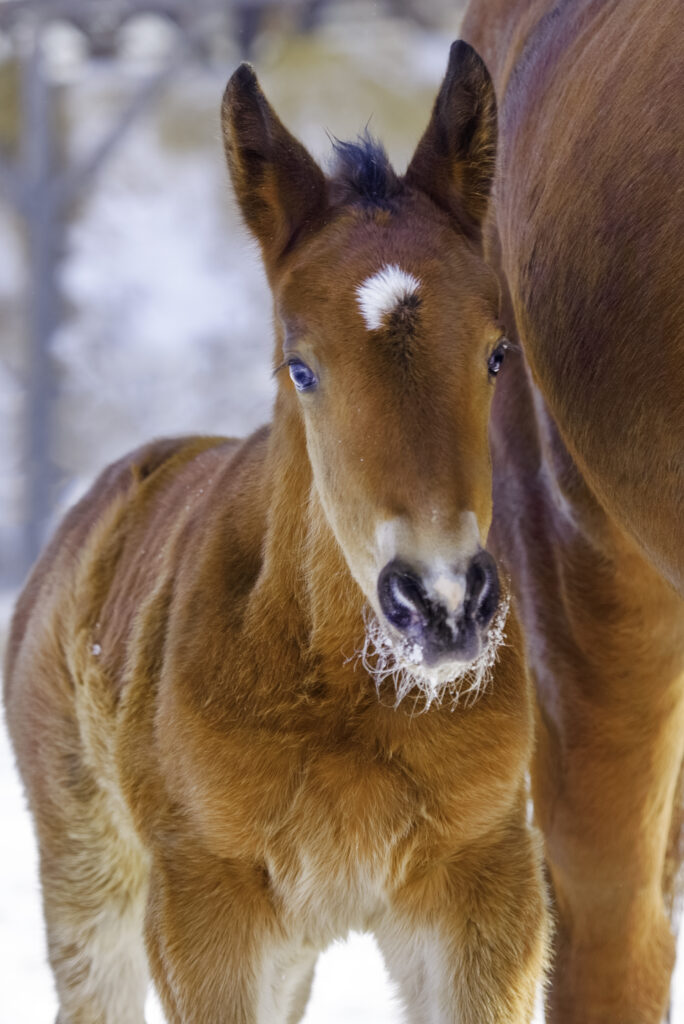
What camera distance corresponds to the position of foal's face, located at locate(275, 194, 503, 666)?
201cm

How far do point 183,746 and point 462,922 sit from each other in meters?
0.61

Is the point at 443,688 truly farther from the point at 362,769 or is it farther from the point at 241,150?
the point at 241,150

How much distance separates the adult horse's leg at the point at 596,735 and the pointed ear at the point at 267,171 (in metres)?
0.85

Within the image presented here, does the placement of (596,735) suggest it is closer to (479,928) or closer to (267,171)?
(479,928)

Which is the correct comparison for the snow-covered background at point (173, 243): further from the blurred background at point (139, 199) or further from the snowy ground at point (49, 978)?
the snowy ground at point (49, 978)

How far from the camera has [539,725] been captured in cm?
338

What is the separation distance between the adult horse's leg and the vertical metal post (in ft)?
24.6

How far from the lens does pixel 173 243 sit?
11.7 meters

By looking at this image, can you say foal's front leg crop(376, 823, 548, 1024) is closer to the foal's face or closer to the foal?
the foal

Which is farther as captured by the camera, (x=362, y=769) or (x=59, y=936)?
(x=59, y=936)

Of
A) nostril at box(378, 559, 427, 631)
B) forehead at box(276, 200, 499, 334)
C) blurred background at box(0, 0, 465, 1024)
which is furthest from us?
blurred background at box(0, 0, 465, 1024)

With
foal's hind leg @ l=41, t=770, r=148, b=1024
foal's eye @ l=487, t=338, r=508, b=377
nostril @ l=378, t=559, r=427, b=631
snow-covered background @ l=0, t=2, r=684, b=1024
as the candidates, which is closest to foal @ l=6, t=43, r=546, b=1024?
foal's eye @ l=487, t=338, r=508, b=377

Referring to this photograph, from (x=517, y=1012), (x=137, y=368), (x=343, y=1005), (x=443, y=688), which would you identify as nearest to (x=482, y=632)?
(x=443, y=688)

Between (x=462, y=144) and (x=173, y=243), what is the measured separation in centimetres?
931
